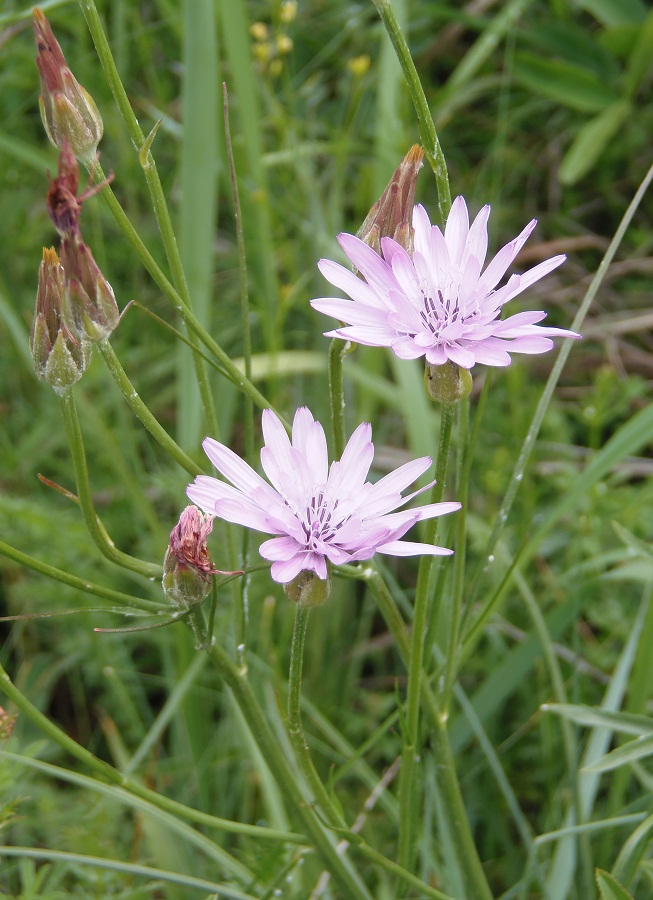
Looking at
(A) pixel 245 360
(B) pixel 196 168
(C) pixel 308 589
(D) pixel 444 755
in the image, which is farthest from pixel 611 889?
(B) pixel 196 168

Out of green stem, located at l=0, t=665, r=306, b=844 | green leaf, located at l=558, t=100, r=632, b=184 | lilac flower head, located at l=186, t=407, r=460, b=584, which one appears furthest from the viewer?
green leaf, located at l=558, t=100, r=632, b=184

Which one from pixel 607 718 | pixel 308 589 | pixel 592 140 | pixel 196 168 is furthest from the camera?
pixel 592 140

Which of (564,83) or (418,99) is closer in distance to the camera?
(418,99)

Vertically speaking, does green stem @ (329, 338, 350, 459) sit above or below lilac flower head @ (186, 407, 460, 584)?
above

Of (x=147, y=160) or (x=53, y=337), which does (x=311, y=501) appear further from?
(x=147, y=160)

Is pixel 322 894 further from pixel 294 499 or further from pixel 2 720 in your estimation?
pixel 294 499

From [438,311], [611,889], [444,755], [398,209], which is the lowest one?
[611,889]

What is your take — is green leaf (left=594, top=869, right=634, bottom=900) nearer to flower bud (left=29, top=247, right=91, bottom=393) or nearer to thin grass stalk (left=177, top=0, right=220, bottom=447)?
flower bud (left=29, top=247, right=91, bottom=393)

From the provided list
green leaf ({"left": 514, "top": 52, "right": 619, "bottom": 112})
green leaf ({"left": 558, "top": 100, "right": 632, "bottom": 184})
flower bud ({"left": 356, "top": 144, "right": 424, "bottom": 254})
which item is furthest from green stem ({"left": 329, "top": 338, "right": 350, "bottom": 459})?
green leaf ({"left": 514, "top": 52, "right": 619, "bottom": 112})
